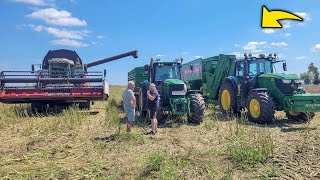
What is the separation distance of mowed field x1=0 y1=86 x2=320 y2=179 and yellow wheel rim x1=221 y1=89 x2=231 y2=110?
142 inches

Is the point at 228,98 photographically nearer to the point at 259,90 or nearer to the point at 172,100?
the point at 259,90

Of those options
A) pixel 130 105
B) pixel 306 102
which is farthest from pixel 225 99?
pixel 130 105

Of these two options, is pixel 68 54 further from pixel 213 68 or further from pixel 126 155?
pixel 126 155

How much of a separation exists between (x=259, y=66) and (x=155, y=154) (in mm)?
7199

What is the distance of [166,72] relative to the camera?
11.3 meters

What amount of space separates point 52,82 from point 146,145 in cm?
709

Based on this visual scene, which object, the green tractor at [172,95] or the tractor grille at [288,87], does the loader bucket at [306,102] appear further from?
the green tractor at [172,95]

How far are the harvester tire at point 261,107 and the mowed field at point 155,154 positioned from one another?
0.99m

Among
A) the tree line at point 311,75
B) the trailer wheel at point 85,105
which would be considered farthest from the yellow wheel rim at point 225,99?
the tree line at point 311,75

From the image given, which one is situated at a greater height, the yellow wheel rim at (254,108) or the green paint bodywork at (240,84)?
the green paint bodywork at (240,84)

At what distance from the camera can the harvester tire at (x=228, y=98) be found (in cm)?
1191

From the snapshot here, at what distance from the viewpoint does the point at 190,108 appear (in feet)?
32.9

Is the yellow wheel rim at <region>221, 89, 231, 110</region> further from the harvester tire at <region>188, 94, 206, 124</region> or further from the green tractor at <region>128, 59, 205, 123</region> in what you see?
the harvester tire at <region>188, 94, 206, 124</region>

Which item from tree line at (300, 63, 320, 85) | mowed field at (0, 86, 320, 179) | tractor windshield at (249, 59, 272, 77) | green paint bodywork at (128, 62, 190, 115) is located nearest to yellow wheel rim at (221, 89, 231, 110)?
tractor windshield at (249, 59, 272, 77)
